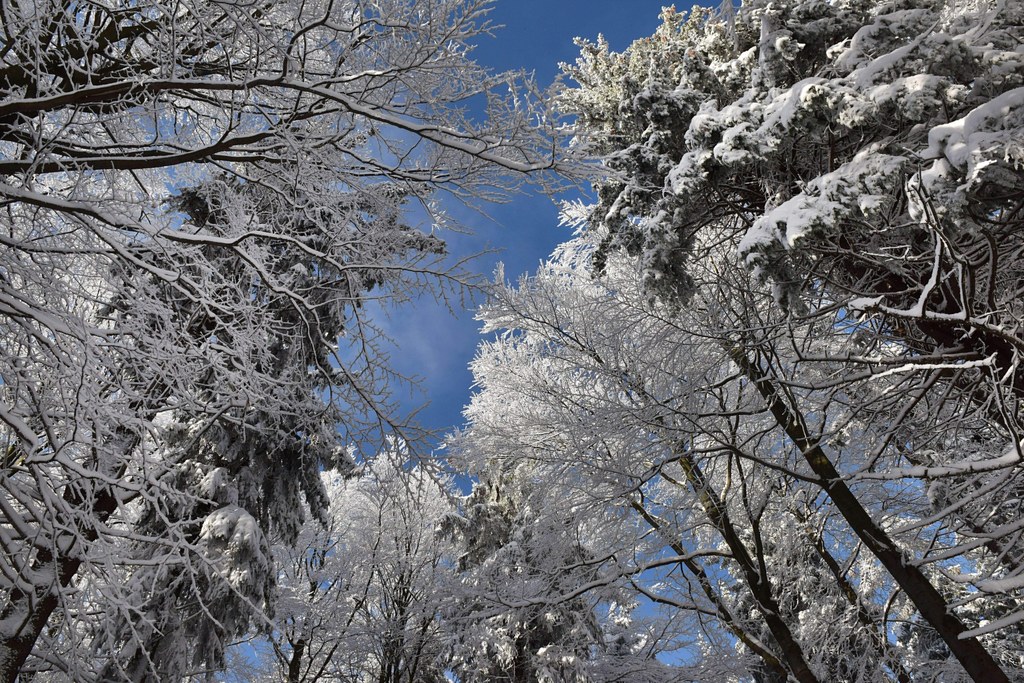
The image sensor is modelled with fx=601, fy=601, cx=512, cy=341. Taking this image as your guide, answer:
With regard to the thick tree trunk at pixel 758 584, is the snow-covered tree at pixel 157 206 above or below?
above

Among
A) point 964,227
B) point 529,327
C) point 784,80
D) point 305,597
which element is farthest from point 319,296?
point 305,597

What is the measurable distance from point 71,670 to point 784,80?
23.4 ft

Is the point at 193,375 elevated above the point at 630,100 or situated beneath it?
situated beneath

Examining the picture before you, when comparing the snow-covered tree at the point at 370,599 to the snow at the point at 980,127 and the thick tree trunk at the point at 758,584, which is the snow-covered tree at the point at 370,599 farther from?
the snow at the point at 980,127

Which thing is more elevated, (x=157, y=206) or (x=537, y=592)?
(x=157, y=206)

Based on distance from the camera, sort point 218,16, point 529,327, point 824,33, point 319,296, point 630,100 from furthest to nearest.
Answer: point 529,327 → point 319,296 → point 630,100 → point 824,33 → point 218,16

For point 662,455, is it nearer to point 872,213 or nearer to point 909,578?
point 909,578

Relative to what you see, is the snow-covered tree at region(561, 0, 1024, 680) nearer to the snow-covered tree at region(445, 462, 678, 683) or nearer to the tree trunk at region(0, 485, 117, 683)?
the snow-covered tree at region(445, 462, 678, 683)

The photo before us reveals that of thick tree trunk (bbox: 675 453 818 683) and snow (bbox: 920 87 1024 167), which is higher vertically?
snow (bbox: 920 87 1024 167)

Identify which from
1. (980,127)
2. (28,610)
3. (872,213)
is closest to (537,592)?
(28,610)

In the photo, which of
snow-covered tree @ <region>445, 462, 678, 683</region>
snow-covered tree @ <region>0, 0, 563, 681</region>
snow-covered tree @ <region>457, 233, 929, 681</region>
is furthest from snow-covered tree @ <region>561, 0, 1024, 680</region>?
snow-covered tree @ <region>445, 462, 678, 683</region>

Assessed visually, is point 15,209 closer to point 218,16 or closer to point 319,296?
point 218,16

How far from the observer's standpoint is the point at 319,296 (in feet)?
22.3

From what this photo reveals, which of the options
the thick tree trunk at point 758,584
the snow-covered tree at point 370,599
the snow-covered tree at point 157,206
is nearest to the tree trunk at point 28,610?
the snow-covered tree at point 157,206
